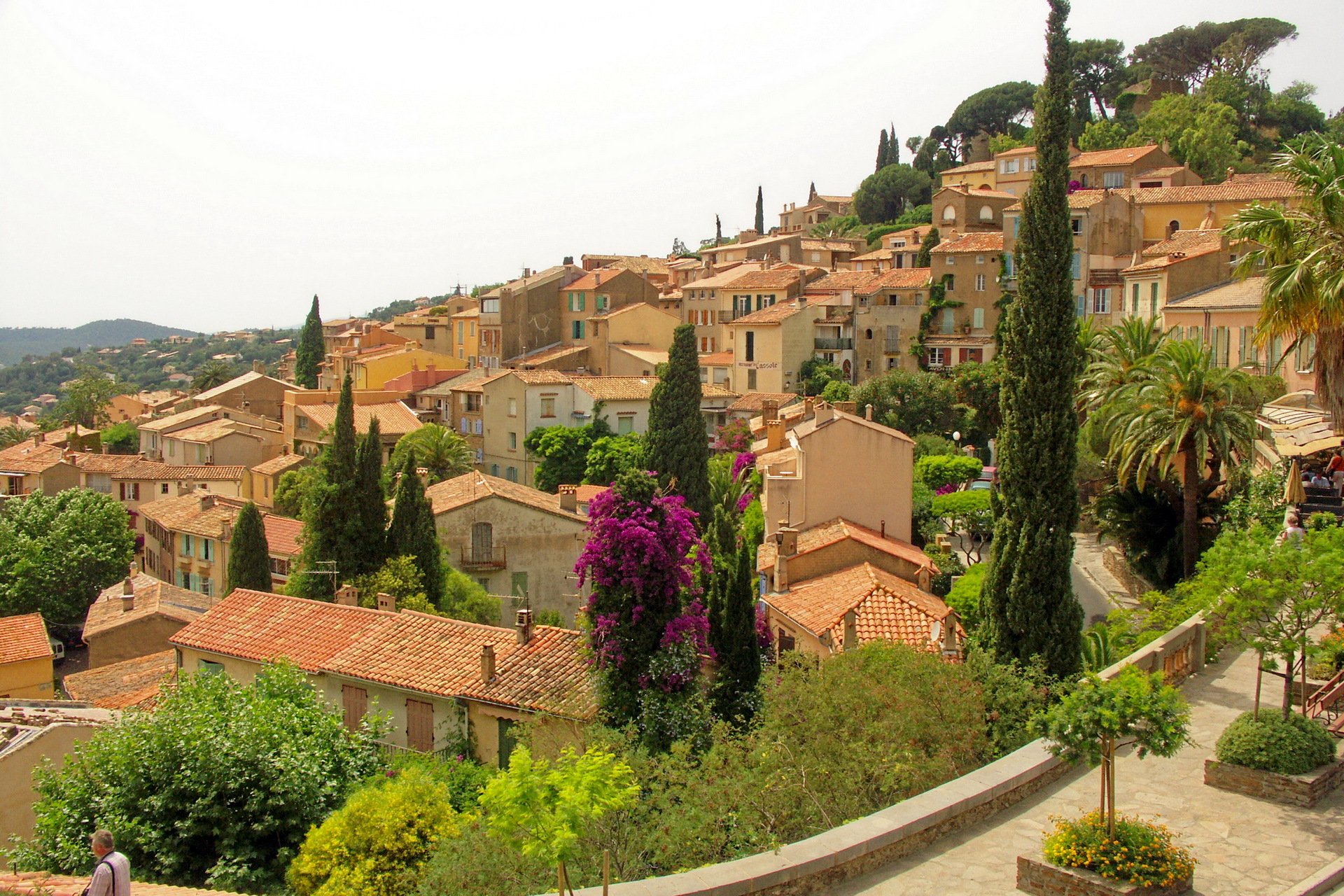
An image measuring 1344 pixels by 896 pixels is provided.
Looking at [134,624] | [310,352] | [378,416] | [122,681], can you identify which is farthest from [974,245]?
[310,352]

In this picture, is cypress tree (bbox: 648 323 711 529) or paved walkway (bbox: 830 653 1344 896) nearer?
paved walkway (bbox: 830 653 1344 896)

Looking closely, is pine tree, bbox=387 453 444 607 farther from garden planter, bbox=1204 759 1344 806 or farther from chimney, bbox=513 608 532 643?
garden planter, bbox=1204 759 1344 806

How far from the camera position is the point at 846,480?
1446 inches

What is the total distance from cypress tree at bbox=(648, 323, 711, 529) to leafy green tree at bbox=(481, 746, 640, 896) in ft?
102

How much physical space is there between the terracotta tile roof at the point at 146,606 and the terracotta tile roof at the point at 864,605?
67.6 feet

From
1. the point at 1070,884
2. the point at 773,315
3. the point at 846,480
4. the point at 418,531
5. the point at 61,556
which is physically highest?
the point at 773,315

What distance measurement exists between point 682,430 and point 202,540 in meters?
22.5

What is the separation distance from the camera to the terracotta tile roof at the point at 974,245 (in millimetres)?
60688

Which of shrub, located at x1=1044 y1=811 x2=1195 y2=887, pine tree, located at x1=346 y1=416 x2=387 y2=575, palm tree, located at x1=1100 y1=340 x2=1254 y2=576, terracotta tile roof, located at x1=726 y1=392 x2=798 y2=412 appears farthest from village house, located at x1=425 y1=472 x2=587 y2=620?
shrub, located at x1=1044 y1=811 x2=1195 y2=887

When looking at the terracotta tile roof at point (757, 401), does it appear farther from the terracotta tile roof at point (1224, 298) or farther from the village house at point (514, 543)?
the terracotta tile roof at point (1224, 298)

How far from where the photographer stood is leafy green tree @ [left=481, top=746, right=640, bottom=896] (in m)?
9.48

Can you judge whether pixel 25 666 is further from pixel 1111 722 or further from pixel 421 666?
pixel 1111 722

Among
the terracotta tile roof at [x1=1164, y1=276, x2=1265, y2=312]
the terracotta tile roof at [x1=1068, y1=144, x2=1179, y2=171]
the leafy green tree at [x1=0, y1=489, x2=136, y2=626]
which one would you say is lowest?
the leafy green tree at [x1=0, y1=489, x2=136, y2=626]

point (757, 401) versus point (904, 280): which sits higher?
point (904, 280)
